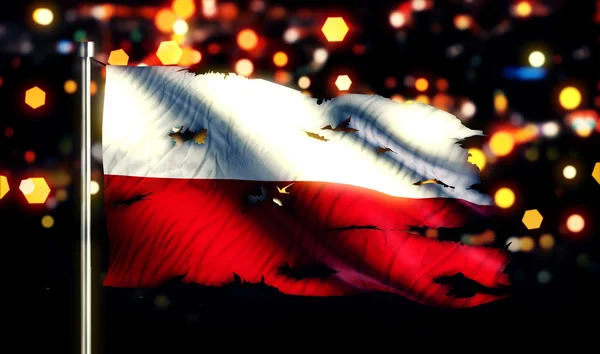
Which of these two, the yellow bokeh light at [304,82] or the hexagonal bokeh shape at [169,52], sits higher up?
the hexagonal bokeh shape at [169,52]

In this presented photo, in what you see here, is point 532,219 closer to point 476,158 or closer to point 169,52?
point 476,158

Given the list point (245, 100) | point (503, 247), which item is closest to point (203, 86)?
point (245, 100)

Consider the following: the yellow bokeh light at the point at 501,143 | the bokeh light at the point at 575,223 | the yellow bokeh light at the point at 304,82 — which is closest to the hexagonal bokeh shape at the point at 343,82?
the yellow bokeh light at the point at 304,82

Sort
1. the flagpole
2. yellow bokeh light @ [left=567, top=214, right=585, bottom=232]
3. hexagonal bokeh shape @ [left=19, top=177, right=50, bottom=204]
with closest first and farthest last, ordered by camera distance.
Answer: the flagpole → yellow bokeh light @ [left=567, top=214, right=585, bottom=232] → hexagonal bokeh shape @ [left=19, top=177, right=50, bottom=204]

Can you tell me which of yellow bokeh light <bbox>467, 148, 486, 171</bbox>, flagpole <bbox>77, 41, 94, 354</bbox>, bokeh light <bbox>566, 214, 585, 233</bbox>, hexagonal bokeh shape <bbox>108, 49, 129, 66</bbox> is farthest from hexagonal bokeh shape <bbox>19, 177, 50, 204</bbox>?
bokeh light <bbox>566, 214, 585, 233</bbox>

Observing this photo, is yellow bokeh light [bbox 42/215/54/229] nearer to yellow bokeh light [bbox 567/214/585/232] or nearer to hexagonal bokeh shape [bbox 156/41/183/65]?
hexagonal bokeh shape [bbox 156/41/183/65]

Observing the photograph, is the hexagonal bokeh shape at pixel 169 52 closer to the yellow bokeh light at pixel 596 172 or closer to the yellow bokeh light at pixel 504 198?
the yellow bokeh light at pixel 504 198

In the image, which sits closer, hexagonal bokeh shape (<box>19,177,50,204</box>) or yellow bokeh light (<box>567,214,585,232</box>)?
yellow bokeh light (<box>567,214,585,232</box>)
